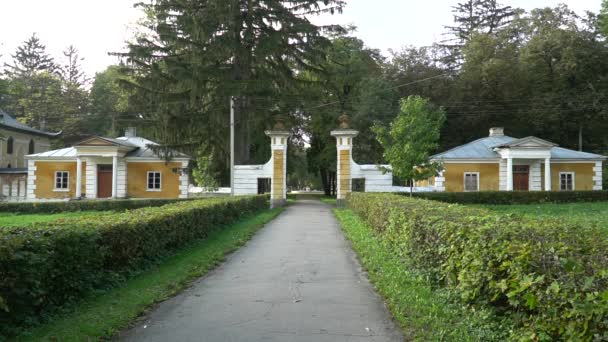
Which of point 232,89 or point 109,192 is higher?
point 232,89

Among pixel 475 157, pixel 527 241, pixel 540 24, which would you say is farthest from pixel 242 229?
pixel 540 24

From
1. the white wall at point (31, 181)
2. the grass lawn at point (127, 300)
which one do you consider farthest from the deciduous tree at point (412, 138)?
the white wall at point (31, 181)

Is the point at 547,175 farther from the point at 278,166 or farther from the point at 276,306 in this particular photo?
the point at 276,306

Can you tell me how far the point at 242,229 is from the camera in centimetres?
1587

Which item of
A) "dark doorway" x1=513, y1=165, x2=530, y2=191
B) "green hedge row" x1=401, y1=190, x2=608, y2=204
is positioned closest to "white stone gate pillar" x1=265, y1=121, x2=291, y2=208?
"green hedge row" x1=401, y1=190, x2=608, y2=204

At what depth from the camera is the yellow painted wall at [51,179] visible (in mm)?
35688

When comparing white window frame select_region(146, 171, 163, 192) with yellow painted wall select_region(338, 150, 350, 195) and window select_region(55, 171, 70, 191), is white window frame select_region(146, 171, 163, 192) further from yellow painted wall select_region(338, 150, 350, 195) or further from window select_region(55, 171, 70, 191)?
yellow painted wall select_region(338, 150, 350, 195)

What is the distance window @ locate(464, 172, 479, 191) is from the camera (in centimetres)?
3416

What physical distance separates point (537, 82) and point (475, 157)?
15.1 metres

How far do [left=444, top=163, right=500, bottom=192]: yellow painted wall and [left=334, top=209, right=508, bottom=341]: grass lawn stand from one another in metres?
25.5

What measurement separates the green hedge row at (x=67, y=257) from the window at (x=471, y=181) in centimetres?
2745

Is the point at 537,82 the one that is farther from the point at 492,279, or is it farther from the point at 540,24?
the point at 492,279

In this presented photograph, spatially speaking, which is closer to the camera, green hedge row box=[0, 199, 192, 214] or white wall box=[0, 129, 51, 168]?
green hedge row box=[0, 199, 192, 214]

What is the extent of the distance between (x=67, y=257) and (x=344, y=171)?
2286 cm
